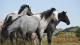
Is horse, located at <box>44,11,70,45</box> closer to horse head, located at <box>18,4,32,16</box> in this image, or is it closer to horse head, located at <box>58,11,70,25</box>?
horse head, located at <box>58,11,70,25</box>

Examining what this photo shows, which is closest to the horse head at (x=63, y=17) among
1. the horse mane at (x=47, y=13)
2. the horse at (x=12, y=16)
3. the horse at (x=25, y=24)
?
the horse mane at (x=47, y=13)

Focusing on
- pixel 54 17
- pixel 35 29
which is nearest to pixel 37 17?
pixel 35 29

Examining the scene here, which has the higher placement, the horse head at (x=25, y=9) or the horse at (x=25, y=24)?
the horse head at (x=25, y=9)

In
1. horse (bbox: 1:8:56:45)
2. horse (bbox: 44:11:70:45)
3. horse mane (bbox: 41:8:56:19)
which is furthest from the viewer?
horse (bbox: 44:11:70:45)

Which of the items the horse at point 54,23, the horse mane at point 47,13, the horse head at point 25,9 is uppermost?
the horse head at point 25,9

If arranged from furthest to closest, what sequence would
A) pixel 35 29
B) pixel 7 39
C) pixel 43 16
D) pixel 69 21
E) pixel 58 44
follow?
pixel 58 44 < pixel 69 21 < pixel 43 16 < pixel 35 29 < pixel 7 39

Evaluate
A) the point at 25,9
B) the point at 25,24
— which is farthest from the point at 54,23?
the point at 25,24

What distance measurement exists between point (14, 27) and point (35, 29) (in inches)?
46.9

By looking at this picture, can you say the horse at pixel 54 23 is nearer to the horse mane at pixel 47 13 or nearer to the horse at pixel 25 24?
the horse mane at pixel 47 13

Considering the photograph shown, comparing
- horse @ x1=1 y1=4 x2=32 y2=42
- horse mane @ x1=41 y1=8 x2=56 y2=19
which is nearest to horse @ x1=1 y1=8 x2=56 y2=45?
horse @ x1=1 y1=4 x2=32 y2=42

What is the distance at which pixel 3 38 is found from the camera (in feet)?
43.5

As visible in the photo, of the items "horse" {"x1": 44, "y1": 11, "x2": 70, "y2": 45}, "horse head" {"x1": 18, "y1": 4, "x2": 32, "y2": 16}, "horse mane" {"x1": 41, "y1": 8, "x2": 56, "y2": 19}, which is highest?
"horse head" {"x1": 18, "y1": 4, "x2": 32, "y2": 16}

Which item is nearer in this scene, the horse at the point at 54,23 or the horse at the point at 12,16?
the horse at the point at 12,16

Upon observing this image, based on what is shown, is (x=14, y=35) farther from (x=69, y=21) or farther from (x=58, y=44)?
(x=58, y=44)
